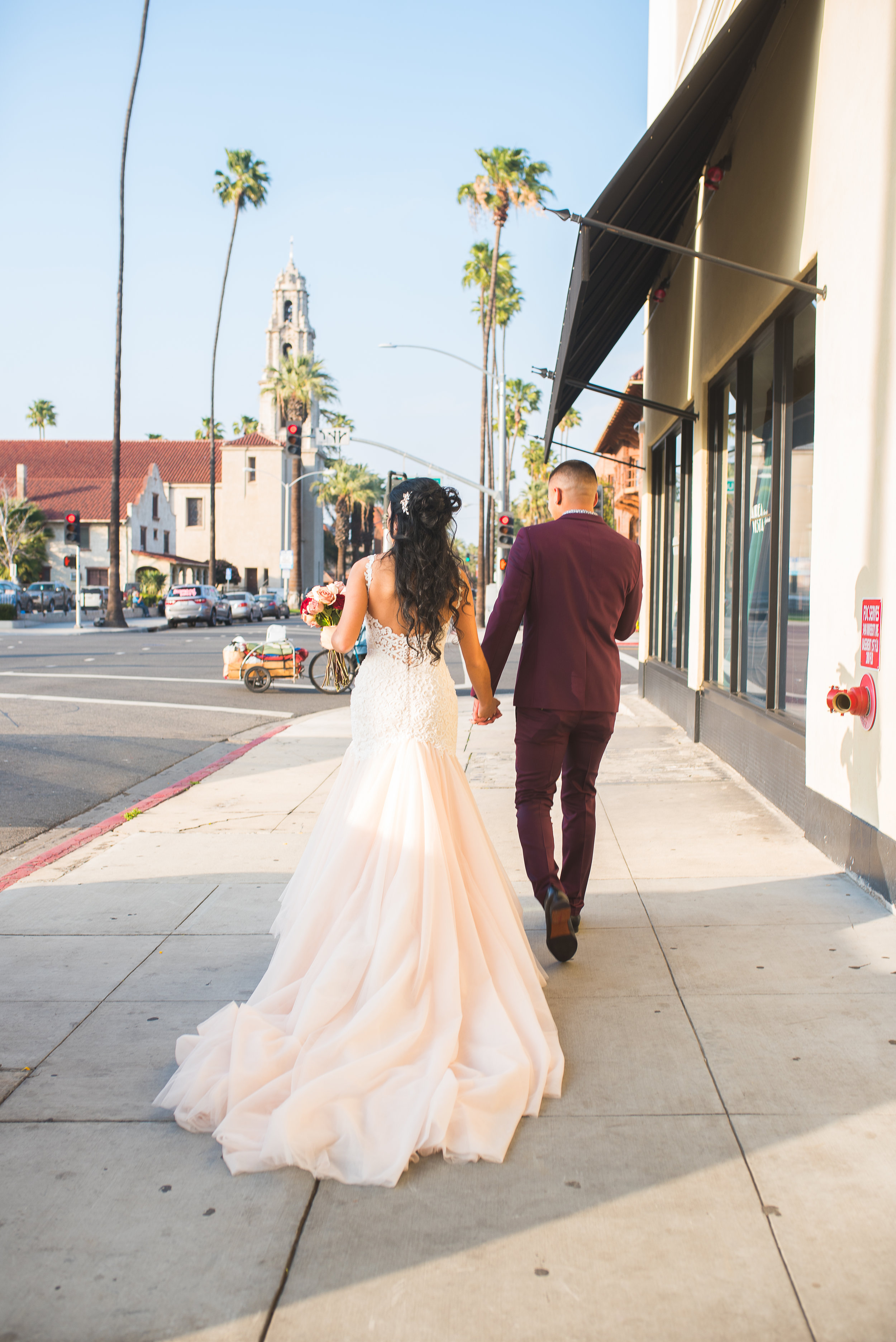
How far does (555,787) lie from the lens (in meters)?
4.65

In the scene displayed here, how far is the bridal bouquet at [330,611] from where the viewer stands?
4.12 m

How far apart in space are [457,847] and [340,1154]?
118 cm

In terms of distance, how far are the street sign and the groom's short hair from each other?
1573mm

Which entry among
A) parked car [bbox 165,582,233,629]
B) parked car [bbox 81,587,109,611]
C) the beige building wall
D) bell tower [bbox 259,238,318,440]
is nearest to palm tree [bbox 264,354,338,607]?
bell tower [bbox 259,238,318,440]

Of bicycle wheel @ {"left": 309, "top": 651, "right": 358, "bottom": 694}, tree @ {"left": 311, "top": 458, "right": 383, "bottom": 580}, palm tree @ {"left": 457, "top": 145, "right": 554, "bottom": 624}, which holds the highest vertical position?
palm tree @ {"left": 457, "top": 145, "right": 554, "bottom": 624}

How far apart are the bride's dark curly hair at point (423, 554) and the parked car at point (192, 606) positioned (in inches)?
1697

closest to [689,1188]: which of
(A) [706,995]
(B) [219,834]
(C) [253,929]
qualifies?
(A) [706,995]


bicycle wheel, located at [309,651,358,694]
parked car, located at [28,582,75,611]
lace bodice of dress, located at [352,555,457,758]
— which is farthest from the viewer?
parked car, located at [28,582,75,611]

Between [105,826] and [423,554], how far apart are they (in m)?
4.80

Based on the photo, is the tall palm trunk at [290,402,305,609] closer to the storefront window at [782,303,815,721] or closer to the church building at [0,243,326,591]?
the church building at [0,243,326,591]

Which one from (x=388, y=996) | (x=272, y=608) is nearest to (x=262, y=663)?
(x=388, y=996)

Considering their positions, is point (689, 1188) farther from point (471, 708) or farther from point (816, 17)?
point (471, 708)

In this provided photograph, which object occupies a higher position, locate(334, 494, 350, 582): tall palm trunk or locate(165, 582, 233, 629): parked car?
locate(334, 494, 350, 582): tall palm trunk

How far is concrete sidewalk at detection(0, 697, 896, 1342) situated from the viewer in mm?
2312
